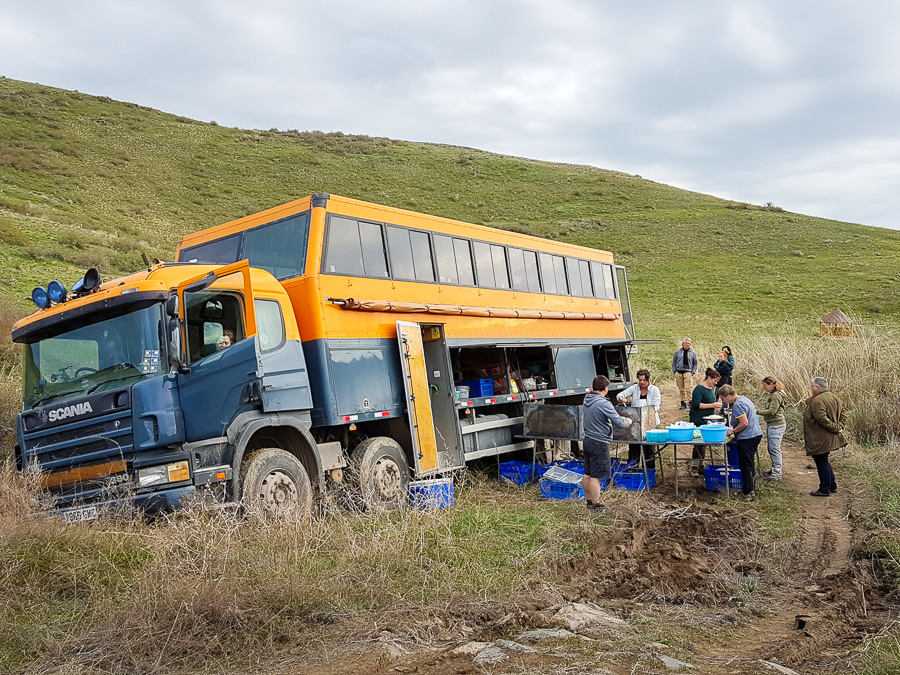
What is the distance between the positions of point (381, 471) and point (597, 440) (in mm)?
2820

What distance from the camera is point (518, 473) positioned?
11641 mm

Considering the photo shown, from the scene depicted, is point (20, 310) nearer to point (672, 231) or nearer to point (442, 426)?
A: point (442, 426)

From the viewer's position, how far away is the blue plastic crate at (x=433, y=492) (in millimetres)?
9055

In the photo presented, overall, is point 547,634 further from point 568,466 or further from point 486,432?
point 486,432

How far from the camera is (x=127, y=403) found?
22.7 feet

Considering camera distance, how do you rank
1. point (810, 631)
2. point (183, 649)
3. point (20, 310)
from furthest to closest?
point (20, 310) < point (810, 631) < point (183, 649)

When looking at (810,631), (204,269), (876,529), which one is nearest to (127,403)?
(204,269)

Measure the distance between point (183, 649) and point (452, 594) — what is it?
1.98 m

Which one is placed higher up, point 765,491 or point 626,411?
point 626,411

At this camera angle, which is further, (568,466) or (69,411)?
(568,466)

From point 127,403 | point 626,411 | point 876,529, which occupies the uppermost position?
point 127,403

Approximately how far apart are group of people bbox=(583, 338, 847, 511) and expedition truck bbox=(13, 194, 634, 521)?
207 cm

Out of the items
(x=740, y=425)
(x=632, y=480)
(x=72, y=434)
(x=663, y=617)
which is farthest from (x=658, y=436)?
(x=72, y=434)

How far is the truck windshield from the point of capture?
7176 millimetres
